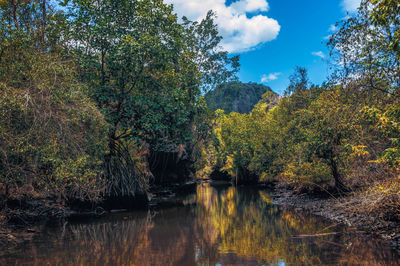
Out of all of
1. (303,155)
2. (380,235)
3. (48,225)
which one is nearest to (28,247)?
(48,225)

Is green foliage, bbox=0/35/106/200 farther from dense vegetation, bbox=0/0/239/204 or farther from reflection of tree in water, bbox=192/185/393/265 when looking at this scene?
reflection of tree in water, bbox=192/185/393/265

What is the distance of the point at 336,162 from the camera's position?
16.2m

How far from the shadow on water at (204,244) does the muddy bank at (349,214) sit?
0.60m

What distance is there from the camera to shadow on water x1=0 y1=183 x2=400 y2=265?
8438 mm

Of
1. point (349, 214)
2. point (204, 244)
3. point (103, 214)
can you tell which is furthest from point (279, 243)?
point (103, 214)

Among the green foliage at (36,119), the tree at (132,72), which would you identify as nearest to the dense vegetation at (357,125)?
the tree at (132,72)

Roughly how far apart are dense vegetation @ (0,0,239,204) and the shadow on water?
2.34 metres

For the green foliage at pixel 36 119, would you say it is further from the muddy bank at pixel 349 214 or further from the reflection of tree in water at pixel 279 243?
the muddy bank at pixel 349 214

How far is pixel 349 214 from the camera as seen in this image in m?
12.7

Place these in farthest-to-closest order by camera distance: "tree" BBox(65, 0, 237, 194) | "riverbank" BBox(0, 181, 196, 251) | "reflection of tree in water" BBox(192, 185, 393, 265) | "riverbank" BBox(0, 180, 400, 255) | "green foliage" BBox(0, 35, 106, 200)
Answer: "tree" BBox(65, 0, 237, 194)
"riverbank" BBox(0, 181, 196, 251)
"riverbank" BBox(0, 180, 400, 255)
"green foliage" BBox(0, 35, 106, 200)
"reflection of tree in water" BBox(192, 185, 393, 265)

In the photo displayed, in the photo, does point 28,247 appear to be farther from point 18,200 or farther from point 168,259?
point 168,259

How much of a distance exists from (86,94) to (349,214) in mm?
13420

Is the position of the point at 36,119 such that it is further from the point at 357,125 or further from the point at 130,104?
the point at 357,125

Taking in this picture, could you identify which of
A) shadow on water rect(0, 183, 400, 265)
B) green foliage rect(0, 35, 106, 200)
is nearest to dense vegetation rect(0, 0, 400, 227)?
green foliage rect(0, 35, 106, 200)
